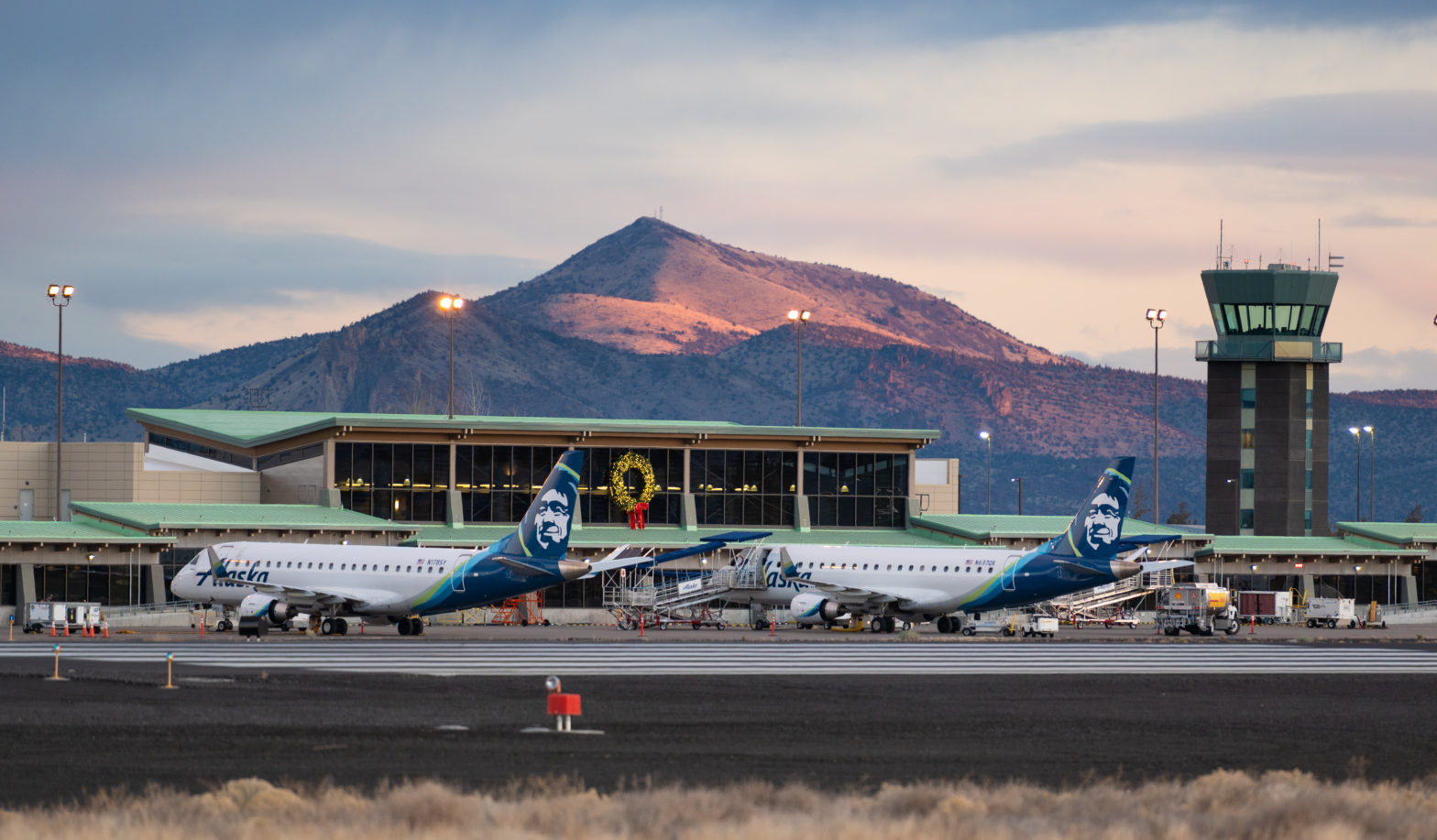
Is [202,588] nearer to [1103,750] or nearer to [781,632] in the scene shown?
[781,632]

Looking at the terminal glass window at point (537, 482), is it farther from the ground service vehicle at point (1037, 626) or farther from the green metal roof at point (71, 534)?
the ground service vehicle at point (1037, 626)

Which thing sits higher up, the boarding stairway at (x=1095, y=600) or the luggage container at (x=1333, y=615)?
the boarding stairway at (x=1095, y=600)

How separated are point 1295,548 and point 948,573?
35.5m

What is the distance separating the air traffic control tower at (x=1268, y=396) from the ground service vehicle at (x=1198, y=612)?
53.0 m

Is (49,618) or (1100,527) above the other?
(1100,527)

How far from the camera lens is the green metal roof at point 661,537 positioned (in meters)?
84.1

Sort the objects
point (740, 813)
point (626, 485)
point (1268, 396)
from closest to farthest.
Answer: point (740, 813) → point (626, 485) → point (1268, 396)

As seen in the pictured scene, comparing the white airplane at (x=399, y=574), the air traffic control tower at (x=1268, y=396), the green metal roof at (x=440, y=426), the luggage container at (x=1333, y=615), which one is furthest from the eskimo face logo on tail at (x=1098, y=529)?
the air traffic control tower at (x=1268, y=396)

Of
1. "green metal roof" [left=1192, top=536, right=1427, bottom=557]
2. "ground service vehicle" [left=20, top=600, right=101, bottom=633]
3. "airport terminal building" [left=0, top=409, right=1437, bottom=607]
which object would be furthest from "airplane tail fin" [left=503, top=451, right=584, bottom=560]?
"green metal roof" [left=1192, top=536, right=1427, bottom=557]

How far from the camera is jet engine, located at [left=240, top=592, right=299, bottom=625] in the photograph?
202ft

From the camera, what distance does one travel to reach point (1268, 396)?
401 feet

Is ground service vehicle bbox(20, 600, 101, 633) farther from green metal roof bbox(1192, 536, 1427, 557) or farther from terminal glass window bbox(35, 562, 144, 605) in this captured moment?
green metal roof bbox(1192, 536, 1427, 557)

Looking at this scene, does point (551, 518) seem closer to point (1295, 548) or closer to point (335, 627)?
point (335, 627)

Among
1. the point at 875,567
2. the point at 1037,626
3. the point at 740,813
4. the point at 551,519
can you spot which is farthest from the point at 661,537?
the point at 740,813
